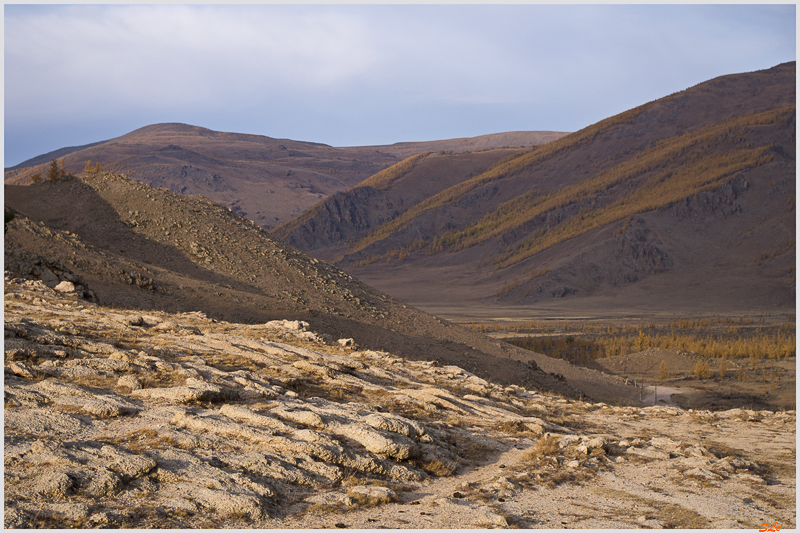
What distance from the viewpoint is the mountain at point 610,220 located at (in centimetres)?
7425

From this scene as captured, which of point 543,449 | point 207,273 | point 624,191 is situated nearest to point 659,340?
point 207,273

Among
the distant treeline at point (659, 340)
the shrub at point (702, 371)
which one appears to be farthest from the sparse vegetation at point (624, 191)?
the shrub at point (702, 371)

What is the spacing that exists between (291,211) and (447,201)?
150ft

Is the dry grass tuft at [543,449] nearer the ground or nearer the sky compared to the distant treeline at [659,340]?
nearer the sky

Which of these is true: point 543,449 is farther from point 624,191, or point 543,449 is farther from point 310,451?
point 624,191

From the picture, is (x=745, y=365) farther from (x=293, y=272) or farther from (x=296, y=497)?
(x=296, y=497)

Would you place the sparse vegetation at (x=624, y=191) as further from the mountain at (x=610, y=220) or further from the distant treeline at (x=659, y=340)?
the distant treeline at (x=659, y=340)

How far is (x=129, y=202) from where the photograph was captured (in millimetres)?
30188

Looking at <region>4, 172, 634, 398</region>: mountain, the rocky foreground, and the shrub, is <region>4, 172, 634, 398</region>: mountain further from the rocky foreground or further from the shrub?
the shrub

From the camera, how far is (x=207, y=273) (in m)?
25.9

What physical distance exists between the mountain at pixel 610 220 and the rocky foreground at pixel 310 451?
52.8 m

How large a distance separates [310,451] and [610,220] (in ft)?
298

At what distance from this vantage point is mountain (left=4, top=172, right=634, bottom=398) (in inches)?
796

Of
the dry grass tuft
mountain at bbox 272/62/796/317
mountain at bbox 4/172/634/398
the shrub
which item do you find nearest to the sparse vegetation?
mountain at bbox 272/62/796/317
